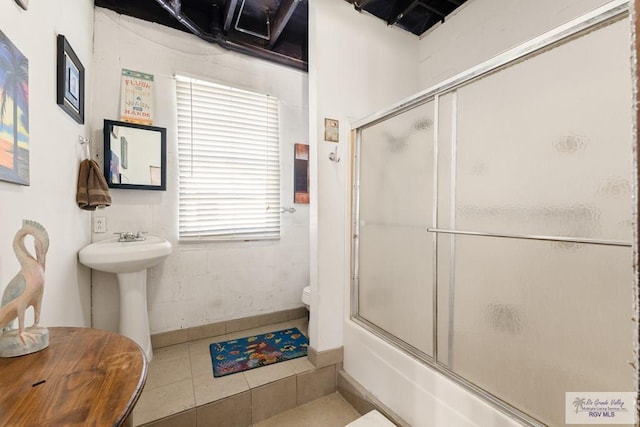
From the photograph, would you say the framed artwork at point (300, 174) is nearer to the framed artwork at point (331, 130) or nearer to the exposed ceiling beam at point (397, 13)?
the framed artwork at point (331, 130)

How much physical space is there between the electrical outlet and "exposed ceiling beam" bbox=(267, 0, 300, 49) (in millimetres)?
1898

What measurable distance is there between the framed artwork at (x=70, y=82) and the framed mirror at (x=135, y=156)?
259 millimetres

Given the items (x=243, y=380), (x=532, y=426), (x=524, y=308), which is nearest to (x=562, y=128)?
(x=524, y=308)

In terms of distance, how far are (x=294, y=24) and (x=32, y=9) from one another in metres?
1.80

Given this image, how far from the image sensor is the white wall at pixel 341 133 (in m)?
1.81

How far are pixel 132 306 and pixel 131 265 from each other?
34cm

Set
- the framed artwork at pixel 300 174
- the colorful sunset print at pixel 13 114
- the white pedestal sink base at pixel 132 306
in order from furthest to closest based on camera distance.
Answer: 1. the framed artwork at pixel 300 174
2. the white pedestal sink base at pixel 132 306
3. the colorful sunset print at pixel 13 114

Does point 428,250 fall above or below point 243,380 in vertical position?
above

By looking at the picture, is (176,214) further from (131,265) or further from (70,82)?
(70,82)

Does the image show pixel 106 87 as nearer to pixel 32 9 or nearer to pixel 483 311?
pixel 32 9

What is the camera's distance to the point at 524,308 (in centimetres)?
112

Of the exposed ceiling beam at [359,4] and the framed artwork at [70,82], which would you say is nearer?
the framed artwork at [70,82]

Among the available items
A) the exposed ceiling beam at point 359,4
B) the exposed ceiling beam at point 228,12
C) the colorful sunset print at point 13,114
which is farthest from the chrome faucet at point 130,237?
the exposed ceiling beam at point 359,4

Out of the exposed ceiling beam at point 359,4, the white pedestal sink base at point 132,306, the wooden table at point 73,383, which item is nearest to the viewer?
→ the wooden table at point 73,383
